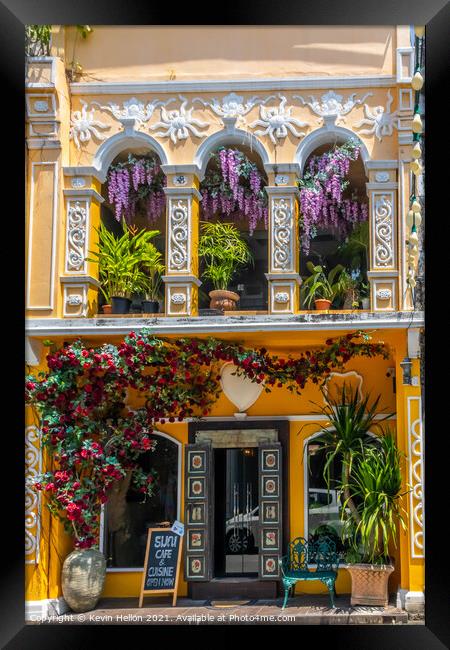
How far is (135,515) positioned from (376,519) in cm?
296

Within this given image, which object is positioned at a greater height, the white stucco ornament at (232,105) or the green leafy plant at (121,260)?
the white stucco ornament at (232,105)

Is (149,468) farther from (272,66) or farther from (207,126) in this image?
(272,66)

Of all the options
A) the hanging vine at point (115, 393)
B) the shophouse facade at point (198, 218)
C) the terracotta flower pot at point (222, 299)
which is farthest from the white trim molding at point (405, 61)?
the terracotta flower pot at point (222, 299)

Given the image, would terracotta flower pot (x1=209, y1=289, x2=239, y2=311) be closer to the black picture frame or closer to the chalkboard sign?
the chalkboard sign

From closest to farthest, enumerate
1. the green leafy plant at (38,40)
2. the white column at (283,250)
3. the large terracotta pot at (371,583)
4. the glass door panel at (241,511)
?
the large terracotta pot at (371,583), the white column at (283,250), the green leafy plant at (38,40), the glass door panel at (241,511)

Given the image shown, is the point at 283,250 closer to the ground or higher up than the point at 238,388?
higher up

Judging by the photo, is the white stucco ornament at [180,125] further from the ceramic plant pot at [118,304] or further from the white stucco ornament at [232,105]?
the ceramic plant pot at [118,304]

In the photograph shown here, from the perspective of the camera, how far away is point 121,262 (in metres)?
12.7

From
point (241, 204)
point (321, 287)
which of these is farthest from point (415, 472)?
point (241, 204)

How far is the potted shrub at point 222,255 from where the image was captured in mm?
12719

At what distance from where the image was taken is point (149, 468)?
1302cm

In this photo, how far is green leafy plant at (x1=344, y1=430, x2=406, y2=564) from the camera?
11.7m
